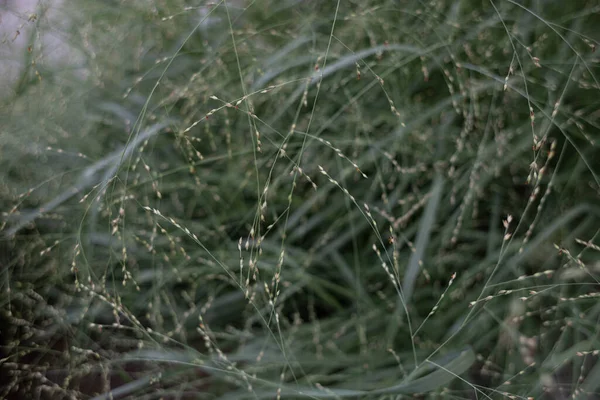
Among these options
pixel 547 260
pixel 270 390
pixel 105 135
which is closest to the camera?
pixel 270 390

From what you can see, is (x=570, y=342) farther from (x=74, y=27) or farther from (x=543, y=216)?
(x=74, y=27)

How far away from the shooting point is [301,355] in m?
0.94

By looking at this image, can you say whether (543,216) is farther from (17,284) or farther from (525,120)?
(17,284)

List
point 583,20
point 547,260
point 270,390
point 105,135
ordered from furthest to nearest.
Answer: point 105,135 → point 583,20 → point 547,260 → point 270,390

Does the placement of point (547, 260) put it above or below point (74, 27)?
below

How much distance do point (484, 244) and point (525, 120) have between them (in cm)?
24

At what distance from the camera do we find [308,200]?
1054mm

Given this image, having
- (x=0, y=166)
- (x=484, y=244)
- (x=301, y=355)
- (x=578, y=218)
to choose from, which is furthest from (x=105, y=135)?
(x=578, y=218)

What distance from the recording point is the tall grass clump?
92 cm

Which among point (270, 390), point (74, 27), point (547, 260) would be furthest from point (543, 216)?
point (74, 27)

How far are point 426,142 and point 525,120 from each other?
0.63ft

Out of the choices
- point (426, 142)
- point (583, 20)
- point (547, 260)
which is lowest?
point (547, 260)

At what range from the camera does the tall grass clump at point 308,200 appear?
92 cm

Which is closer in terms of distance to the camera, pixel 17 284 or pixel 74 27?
pixel 17 284
